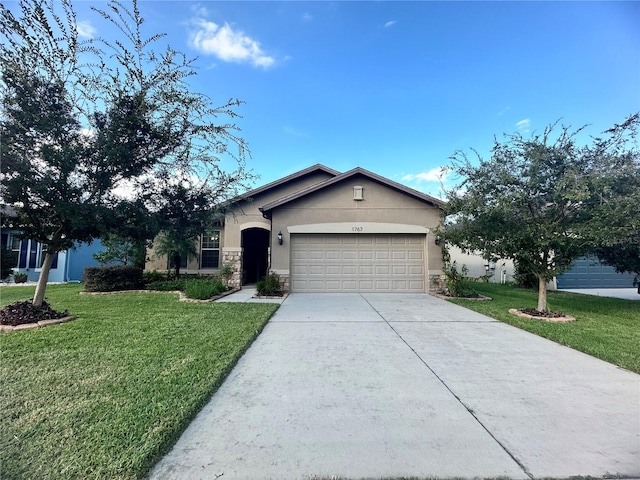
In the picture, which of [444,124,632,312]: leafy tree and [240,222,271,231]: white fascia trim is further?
[240,222,271,231]: white fascia trim

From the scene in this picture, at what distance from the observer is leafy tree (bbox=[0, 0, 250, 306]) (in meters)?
5.85

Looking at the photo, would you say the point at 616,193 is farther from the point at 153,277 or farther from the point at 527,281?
the point at 153,277

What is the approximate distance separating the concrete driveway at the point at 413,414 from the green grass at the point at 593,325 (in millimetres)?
473

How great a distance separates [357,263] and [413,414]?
939cm

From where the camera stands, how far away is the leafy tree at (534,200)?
733cm

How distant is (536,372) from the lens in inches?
167

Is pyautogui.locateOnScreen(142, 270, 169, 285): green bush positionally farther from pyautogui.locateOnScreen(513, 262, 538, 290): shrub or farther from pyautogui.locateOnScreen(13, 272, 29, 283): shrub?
pyautogui.locateOnScreen(513, 262, 538, 290): shrub

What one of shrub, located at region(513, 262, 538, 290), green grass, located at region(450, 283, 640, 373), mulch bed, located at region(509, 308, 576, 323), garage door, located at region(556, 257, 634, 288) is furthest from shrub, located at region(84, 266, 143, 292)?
garage door, located at region(556, 257, 634, 288)

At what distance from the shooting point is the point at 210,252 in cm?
1602

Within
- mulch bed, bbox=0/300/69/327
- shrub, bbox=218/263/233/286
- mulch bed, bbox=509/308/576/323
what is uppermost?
shrub, bbox=218/263/233/286

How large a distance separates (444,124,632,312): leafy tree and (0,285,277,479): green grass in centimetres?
608

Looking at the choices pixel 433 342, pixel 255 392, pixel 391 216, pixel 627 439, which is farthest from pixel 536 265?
pixel 255 392

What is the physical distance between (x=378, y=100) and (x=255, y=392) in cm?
1271

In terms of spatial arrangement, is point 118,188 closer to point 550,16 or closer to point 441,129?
point 550,16
